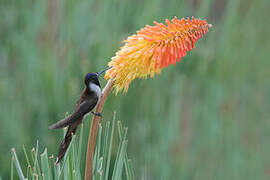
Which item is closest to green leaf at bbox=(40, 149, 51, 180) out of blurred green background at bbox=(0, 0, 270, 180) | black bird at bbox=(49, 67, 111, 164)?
black bird at bbox=(49, 67, 111, 164)

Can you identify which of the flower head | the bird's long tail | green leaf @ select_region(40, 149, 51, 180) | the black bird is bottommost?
green leaf @ select_region(40, 149, 51, 180)

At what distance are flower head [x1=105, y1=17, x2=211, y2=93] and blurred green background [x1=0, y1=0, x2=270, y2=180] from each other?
2.32ft

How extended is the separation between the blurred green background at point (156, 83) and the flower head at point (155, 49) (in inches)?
27.9

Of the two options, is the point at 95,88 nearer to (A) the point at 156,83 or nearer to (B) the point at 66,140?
(B) the point at 66,140

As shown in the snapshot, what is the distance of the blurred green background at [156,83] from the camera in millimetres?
1300

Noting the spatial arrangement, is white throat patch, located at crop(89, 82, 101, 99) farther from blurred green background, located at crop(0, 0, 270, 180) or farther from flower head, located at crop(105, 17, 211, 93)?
blurred green background, located at crop(0, 0, 270, 180)

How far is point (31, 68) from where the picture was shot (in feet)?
4.60

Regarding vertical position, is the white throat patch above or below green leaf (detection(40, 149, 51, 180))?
above

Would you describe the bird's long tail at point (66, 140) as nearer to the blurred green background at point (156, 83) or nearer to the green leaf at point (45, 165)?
the green leaf at point (45, 165)

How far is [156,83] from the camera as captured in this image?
139cm

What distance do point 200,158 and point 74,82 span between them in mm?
610

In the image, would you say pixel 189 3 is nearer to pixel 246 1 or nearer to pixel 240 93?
pixel 246 1

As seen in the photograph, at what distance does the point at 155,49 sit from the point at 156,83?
35.6 inches

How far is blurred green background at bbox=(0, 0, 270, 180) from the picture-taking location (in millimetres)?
1300
